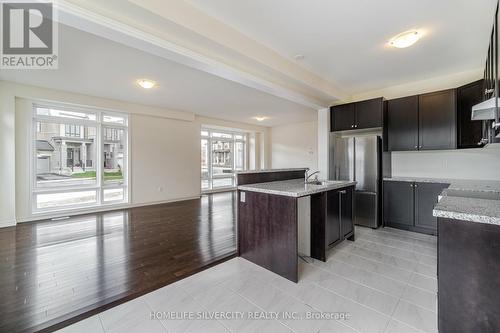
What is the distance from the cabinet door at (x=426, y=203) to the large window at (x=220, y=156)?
5.78 metres

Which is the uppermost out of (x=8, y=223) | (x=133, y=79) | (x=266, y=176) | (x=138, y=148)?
(x=133, y=79)

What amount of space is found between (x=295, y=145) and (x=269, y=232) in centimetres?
689

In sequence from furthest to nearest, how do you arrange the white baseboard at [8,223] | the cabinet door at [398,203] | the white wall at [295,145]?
the white wall at [295,145] → the white baseboard at [8,223] → the cabinet door at [398,203]

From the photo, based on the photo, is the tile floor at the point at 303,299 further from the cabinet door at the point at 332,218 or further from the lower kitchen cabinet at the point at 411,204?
the lower kitchen cabinet at the point at 411,204

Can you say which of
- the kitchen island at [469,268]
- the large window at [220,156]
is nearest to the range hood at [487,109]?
the kitchen island at [469,268]

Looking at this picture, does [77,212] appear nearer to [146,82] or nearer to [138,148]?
[138,148]

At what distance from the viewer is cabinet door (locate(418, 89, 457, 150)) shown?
3.53 metres

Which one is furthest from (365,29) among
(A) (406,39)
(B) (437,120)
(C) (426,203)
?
(C) (426,203)

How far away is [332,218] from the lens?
2885 mm

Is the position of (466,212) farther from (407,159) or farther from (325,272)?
(407,159)

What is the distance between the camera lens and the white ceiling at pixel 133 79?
2991 millimetres

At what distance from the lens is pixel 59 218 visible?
475 cm

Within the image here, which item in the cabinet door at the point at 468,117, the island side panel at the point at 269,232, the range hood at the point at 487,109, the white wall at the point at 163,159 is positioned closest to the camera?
the range hood at the point at 487,109

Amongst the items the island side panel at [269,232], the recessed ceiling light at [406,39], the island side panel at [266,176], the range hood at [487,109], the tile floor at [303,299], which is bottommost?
the tile floor at [303,299]
